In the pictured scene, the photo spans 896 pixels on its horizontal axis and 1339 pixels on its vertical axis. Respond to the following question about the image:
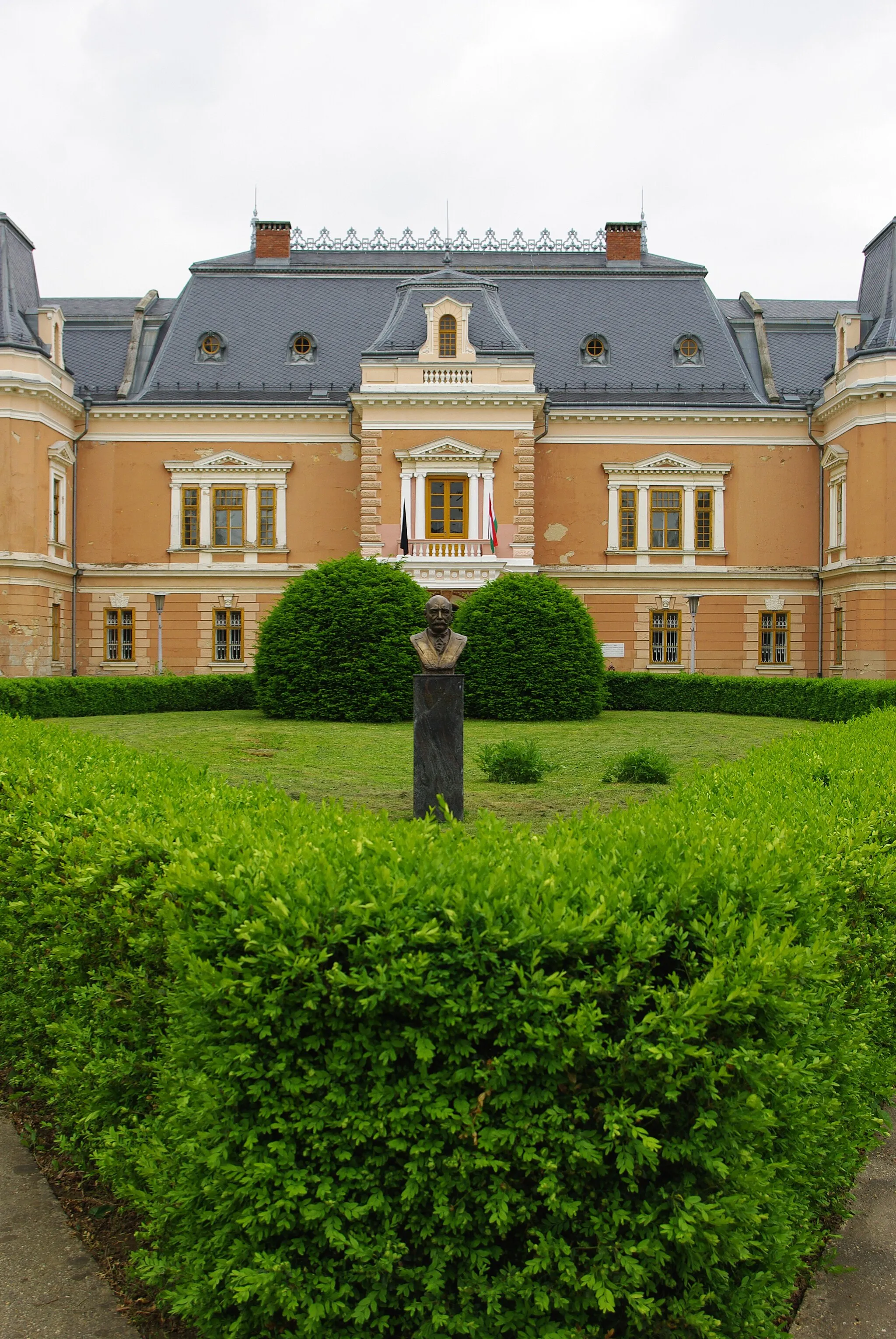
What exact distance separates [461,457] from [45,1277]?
28.3m

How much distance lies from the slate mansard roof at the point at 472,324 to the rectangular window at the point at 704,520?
2905mm

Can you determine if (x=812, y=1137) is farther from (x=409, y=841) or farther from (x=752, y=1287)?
(x=409, y=841)

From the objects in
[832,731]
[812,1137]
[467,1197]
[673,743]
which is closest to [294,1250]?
[467,1197]

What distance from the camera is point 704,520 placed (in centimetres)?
3350

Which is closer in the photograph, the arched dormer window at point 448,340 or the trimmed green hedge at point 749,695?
the trimmed green hedge at point 749,695

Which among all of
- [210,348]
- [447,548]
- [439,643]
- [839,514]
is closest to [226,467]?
[210,348]

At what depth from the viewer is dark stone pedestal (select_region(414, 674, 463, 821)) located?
9570 mm

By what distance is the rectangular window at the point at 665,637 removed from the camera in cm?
3331

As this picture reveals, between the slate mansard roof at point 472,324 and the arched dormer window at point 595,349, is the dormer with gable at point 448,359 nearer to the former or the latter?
the slate mansard roof at point 472,324

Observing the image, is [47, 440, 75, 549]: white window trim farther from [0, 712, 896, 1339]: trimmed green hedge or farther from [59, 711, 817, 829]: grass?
[0, 712, 896, 1339]: trimmed green hedge

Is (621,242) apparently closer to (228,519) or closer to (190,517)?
(228,519)

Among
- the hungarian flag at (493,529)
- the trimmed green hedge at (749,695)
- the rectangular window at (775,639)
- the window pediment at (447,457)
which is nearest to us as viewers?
the trimmed green hedge at (749,695)

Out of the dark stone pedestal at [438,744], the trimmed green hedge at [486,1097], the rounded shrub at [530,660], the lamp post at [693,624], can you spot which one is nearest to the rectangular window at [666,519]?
the lamp post at [693,624]

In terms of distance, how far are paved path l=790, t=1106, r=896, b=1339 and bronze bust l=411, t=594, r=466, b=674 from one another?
6.05 metres
